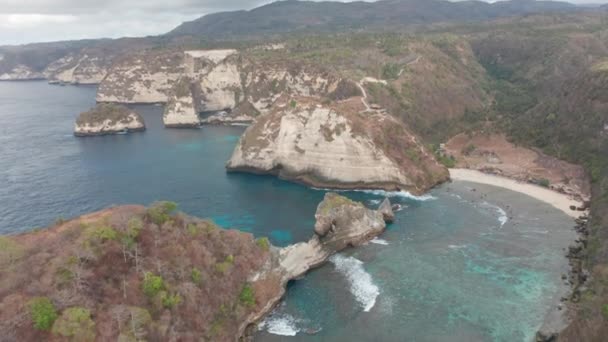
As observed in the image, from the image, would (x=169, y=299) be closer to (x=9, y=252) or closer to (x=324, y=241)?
(x=9, y=252)

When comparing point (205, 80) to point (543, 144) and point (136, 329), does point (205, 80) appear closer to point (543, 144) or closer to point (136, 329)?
point (543, 144)

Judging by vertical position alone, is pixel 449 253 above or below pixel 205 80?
below

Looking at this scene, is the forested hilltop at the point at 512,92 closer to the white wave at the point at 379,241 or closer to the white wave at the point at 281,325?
the white wave at the point at 379,241

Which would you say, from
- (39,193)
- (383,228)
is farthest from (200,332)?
(39,193)

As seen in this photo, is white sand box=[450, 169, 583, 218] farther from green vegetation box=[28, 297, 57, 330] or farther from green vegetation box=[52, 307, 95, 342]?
green vegetation box=[28, 297, 57, 330]

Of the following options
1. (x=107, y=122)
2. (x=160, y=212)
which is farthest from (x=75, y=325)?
(x=107, y=122)

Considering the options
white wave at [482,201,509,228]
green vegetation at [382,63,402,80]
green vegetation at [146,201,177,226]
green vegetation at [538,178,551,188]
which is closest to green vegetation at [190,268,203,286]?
green vegetation at [146,201,177,226]
